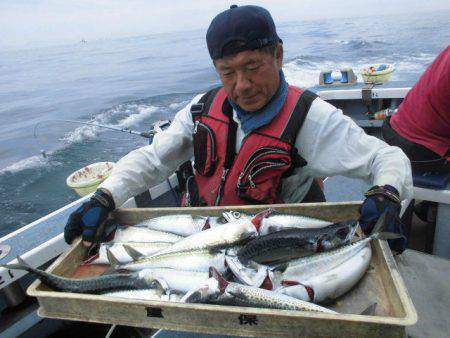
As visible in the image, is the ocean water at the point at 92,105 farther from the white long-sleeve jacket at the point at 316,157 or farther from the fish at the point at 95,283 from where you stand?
the fish at the point at 95,283

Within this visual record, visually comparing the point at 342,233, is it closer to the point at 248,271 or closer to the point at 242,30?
the point at 248,271

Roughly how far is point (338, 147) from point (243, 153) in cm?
77

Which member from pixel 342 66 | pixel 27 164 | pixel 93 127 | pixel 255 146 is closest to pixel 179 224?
pixel 255 146

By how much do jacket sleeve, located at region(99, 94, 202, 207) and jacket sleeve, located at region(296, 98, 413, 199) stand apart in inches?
45.8

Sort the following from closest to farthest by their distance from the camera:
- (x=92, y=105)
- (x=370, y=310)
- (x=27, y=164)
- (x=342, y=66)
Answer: (x=370, y=310), (x=27, y=164), (x=92, y=105), (x=342, y=66)

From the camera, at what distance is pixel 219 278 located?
2000mm

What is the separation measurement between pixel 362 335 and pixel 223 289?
0.73 m

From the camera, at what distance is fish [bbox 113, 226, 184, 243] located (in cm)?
274

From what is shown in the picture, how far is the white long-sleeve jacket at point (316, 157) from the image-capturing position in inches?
99.9

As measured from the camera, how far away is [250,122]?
9.45 feet

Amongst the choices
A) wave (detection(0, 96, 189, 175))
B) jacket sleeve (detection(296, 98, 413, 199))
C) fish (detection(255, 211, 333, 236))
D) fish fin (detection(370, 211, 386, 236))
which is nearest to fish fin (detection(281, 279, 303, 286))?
fish (detection(255, 211, 333, 236))

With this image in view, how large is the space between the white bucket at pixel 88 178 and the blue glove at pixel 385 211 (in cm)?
404

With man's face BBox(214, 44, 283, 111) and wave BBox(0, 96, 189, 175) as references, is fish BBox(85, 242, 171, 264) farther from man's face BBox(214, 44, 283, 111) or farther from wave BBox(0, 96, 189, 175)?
wave BBox(0, 96, 189, 175)

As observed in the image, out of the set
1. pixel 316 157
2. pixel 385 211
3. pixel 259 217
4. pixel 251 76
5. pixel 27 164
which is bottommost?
pixel 27 164
